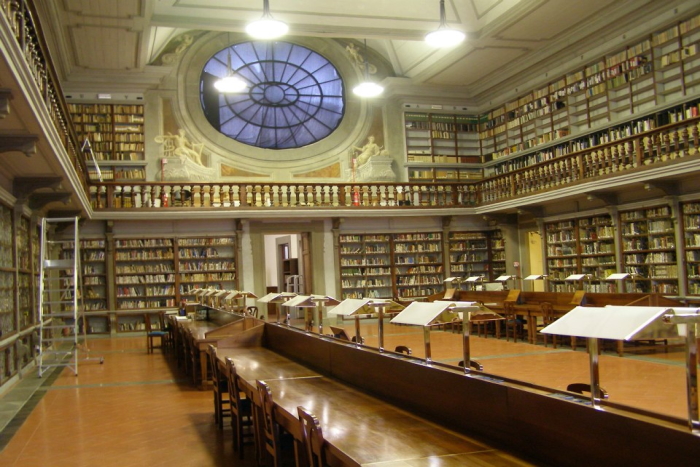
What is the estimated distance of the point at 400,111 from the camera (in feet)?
54.0

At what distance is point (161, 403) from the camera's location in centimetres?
671

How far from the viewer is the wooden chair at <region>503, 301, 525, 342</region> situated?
34.8 feet

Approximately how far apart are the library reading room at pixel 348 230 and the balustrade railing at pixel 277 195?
83 mm

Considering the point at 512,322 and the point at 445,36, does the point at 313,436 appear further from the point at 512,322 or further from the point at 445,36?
the point at 445,36

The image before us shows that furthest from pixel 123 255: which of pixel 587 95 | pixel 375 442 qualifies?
pixel 375 442

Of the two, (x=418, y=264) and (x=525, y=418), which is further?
(x=418, y=264)

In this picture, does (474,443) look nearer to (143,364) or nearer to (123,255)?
(143,364)

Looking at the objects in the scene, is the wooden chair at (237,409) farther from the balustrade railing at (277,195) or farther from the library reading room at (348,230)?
the balustrade railing at (277,195)

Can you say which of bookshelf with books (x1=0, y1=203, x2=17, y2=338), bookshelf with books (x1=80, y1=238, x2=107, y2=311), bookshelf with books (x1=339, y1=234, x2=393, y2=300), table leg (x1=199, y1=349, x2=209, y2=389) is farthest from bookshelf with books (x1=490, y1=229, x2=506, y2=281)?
bookshelf with books (x1=0, y1=203, x2=17, y2=338)

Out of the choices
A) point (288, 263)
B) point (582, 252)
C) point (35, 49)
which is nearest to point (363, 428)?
point (35, 49)

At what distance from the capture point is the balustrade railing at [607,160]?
9.45 metres

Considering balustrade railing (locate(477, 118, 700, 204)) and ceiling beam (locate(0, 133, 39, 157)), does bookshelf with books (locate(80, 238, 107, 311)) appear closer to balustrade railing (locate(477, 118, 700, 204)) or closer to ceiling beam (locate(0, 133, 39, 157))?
ceiling beam (locate(0, 133, 39, 157))

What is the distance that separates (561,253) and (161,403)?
909 centimetres

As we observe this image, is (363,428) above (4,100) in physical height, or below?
below
